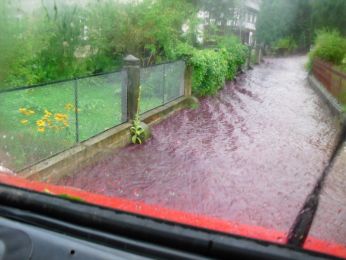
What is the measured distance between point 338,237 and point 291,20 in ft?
2.84

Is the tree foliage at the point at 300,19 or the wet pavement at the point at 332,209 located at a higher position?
the tree foliage at the point at 300,19

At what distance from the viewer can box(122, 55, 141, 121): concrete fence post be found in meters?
4.76

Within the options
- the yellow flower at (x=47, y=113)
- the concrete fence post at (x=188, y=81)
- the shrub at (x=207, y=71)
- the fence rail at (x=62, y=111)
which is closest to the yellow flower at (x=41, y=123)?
the fence rail at (x=62, y=111)

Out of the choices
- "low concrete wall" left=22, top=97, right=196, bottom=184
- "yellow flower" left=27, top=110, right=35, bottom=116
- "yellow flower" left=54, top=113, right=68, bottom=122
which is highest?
"yellow flower" left=27, top=110, right=35, bottom=116

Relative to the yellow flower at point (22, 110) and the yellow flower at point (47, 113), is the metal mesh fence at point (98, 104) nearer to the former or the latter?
the yellow flower at point (47, 113)

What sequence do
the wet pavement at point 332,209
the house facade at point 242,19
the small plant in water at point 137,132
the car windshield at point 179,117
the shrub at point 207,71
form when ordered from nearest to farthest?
the wet pavement at point 332,209, the car windshield at point 179,117, the house facade at point 242,19, the small plant in water at point 137,132, the shrub at point 207,71

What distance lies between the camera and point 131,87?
482 cm

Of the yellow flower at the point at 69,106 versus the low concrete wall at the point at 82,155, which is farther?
the yellow flower at the point at 69,106

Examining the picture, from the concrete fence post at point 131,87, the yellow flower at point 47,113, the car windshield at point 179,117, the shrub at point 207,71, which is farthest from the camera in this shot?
the shrub at point 207,71

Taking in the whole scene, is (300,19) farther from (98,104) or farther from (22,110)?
(98,104)

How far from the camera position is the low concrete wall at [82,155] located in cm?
259

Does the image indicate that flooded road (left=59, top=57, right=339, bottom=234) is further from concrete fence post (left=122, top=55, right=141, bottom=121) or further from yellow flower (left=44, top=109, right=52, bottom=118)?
yellow flower (left=44, top=109, right=52, bottom=118)

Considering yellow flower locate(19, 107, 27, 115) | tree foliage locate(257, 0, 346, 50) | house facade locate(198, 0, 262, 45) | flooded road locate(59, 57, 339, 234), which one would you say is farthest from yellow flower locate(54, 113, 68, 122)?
tree foliage locate(257, 0, 346, 50)

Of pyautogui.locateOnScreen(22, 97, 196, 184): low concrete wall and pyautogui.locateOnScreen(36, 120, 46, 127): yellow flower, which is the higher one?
pyautogui.locateOnScreen(36, 120, 46, 127): yellow flower
